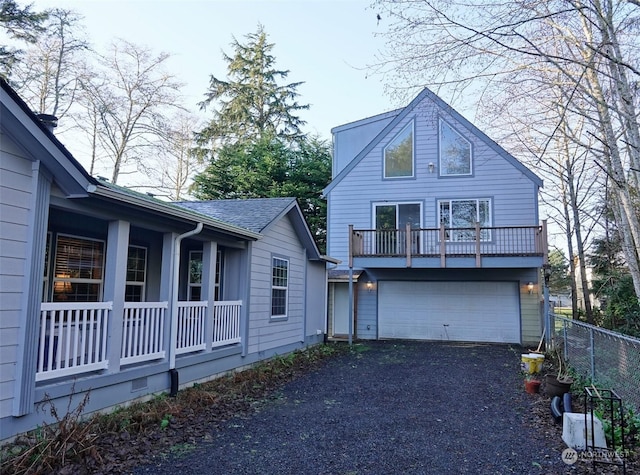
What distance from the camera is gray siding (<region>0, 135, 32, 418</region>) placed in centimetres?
417

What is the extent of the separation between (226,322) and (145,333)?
2165 millimetres

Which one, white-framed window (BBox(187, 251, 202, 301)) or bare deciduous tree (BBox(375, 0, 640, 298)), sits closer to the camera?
bare deciduous tree (BBox(375, 0, 640, 298))

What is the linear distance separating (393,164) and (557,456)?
38.9 feet

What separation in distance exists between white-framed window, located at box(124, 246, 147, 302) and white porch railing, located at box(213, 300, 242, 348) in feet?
6.04

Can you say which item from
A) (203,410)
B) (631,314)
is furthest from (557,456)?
(631,314)

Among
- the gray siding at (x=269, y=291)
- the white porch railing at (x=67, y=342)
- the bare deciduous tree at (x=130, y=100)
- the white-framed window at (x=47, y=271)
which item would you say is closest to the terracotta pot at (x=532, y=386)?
the gray siding at (x=269, y=291)

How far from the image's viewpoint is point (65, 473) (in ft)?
12.3

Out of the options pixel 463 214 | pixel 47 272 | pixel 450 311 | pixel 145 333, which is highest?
pixel 463 214

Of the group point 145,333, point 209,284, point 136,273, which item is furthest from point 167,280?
point 136,273

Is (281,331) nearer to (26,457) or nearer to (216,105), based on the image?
(26,457)

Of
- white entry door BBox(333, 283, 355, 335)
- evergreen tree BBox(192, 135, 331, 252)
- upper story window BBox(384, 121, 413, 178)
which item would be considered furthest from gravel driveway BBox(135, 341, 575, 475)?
evergreen tree BBox(192, 135, 331, 252)

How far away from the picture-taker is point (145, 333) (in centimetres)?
615

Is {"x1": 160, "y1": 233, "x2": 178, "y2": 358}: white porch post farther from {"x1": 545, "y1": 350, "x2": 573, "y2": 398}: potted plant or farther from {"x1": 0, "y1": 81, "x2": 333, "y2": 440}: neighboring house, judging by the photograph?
{"x1": 545, "y1": 350, "x2": 573, "y2": 398}: potted plant

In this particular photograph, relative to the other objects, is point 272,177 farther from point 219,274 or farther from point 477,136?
point 219,274
